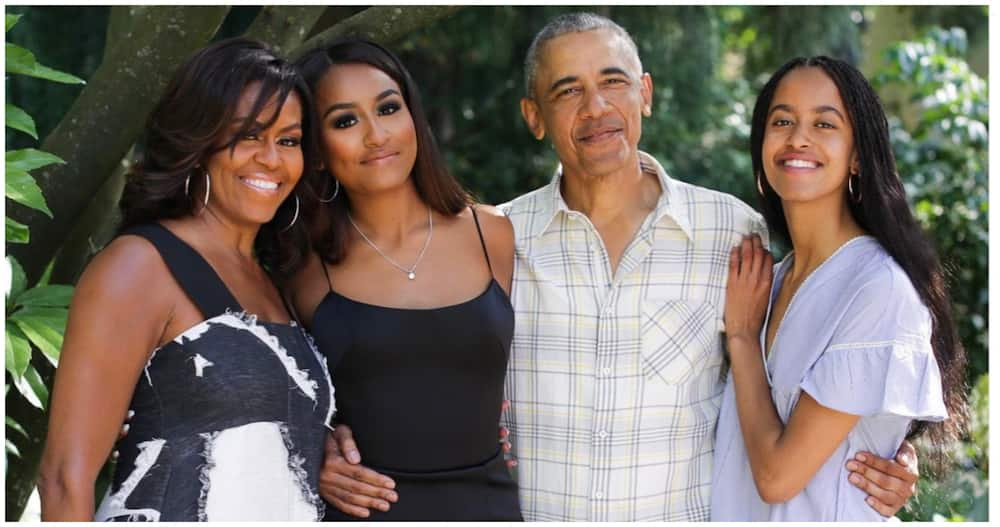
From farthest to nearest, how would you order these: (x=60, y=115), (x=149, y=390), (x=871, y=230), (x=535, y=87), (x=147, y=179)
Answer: (x=60, y=115)
(x=535, y=87)
(x=871, y=230)
(x=147, y=179)
(x=149, y=390)

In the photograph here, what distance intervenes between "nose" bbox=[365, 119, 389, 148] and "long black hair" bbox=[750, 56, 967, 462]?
0.96 meters

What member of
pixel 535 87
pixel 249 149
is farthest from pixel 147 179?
pixel 535 87

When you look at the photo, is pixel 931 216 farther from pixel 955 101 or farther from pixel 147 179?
pixel 147 179

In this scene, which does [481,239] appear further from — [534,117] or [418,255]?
[534,117]

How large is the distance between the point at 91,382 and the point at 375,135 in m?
0.89

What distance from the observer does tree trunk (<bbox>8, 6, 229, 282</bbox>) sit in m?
3.04

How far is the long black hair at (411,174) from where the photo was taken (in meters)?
2.70

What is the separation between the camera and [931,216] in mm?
5633

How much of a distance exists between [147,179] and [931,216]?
4367mm

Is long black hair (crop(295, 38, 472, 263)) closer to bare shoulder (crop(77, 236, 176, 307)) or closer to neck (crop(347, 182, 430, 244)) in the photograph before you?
neck (crop(347, 182, 430, 244))

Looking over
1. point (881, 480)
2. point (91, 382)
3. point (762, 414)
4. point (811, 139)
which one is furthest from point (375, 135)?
point (881, 480)

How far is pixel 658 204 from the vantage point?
2.86 metres

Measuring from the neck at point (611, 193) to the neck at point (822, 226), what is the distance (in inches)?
16.5

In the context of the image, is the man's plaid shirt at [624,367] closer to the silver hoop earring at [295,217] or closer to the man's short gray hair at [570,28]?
the man's short gray hair at [570,28]
